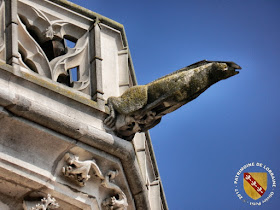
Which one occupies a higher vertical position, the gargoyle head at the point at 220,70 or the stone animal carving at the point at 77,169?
the gargoyle head at the point at 220,70

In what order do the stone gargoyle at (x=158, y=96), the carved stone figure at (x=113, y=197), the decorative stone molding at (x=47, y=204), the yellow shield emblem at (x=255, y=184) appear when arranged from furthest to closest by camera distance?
the yellow shield emblem at (x=255, y=184) → the stone gargoyle at (x=158, y=96) → the carved stone figure at (x=113, y=197) → the decorative stone molding at (x=47, y=204)

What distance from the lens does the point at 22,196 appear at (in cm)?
1234

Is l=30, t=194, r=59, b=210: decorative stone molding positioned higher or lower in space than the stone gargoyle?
lower

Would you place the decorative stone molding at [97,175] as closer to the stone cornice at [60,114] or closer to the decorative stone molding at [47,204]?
the stone cornice at [60,114]

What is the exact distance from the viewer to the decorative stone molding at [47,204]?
40.2 ft

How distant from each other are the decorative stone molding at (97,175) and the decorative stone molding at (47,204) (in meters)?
0.34

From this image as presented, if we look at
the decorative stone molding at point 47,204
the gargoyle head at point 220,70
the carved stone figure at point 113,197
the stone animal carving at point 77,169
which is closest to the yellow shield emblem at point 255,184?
the gargoyle head at point 220,70

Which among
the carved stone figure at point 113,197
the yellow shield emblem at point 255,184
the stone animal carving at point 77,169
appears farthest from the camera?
the yellow shield emblem at point 255,184

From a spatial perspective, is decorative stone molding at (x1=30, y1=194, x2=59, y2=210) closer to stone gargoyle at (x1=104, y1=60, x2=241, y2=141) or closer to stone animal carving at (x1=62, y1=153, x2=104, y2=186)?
stone animal carving at (x1=62, y1=153, x2=104, y2=186)

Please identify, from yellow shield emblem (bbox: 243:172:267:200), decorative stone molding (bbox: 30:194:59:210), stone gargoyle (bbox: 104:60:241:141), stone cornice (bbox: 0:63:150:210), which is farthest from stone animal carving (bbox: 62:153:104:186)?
yellow shield emblem (bbox: 243:172:267:200)

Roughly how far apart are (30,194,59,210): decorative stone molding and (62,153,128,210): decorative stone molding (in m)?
0.34

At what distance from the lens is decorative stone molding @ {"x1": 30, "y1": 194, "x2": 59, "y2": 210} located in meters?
12.3

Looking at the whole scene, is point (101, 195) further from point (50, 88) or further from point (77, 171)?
point (50, 88)

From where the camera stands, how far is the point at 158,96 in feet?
42.9
